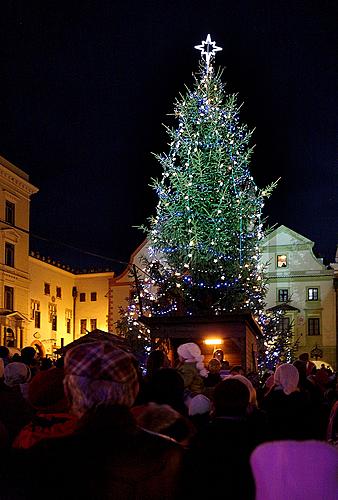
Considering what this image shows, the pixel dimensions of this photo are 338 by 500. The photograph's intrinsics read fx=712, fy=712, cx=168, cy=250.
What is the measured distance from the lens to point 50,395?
418cm

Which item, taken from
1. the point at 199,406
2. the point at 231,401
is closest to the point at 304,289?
the point at 199,406

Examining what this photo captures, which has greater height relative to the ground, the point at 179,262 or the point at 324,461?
the point at 179,262

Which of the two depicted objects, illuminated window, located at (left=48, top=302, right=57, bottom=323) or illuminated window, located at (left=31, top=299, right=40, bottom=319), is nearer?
illuminated window, located at (left=31, top=299, right=40, bottom=319)

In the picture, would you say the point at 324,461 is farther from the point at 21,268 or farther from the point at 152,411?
the point at 21,268

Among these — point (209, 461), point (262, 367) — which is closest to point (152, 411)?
point (209, 461)

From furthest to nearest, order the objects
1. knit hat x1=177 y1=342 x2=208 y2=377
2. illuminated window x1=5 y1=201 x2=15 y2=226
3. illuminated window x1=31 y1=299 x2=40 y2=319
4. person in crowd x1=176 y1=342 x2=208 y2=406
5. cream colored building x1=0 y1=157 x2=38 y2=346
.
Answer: illuminated window x1=31 y1=299 x2=40 y2=319, illuminated window x1=5 y1=201 x2=15 y2=226, cream colored building x1=0 y1=157 x2=38 y2=346, knit hat x1=177 y1=342 x2=208 y2=377, person in crowd x1=176 y1=342 x2=208 y2=406

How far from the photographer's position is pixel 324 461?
371 centimetres

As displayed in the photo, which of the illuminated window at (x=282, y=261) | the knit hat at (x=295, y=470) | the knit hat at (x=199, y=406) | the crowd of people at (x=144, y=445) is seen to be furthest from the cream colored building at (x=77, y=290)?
the knit hat at (x=295, y=470)

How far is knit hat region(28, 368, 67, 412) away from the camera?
13.7 feet

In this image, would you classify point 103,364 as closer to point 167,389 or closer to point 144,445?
point 144,445

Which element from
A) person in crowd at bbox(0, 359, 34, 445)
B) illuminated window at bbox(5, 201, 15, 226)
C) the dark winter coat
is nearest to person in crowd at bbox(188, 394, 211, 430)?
person in crowd at bbox(0, 359, 34, 445)

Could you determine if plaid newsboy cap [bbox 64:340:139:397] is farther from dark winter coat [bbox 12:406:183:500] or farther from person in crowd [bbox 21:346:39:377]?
person in crowd [bbox 21:346:39:377]

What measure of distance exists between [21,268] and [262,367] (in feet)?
77.9

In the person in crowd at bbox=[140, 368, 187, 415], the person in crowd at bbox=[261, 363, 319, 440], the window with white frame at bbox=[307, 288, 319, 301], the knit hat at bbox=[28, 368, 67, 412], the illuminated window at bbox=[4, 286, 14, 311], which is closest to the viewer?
the person in crowd at bbox=[261, 363, 319, 440]
